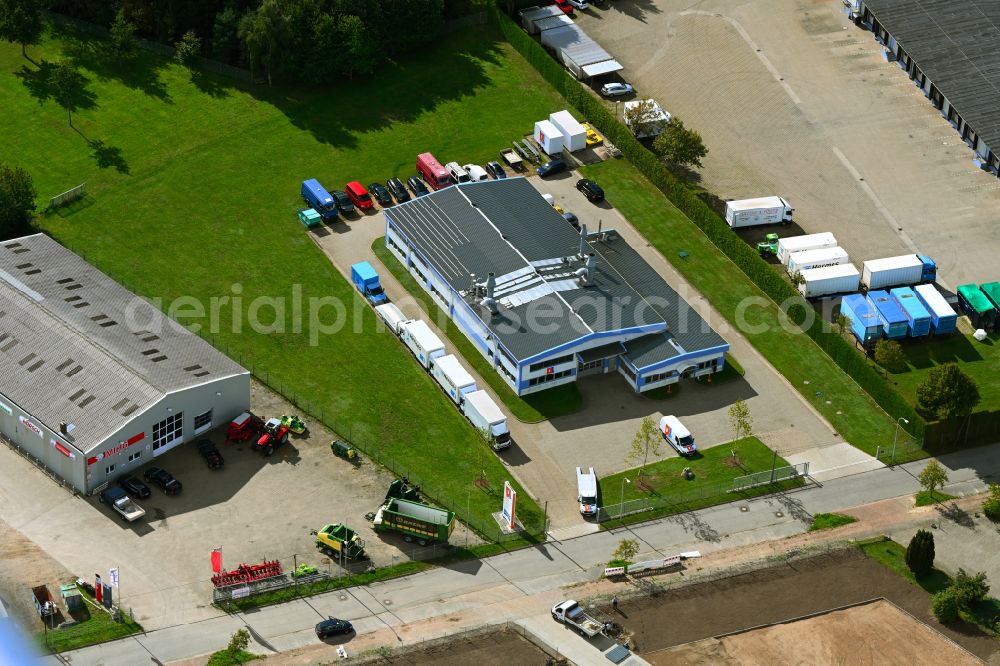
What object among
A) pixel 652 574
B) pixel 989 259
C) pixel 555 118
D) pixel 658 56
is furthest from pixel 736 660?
pixel 658 56

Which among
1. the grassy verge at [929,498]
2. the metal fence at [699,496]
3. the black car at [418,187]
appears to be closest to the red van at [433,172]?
the black car at [418,187]

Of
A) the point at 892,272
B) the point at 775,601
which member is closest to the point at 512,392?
the point at 775,601

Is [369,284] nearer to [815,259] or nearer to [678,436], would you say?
[678,436]

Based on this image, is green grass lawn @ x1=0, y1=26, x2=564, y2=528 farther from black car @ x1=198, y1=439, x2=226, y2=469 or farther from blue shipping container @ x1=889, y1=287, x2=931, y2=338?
blue shipping container @ x1=889, y1=287, x2=931, y2=338

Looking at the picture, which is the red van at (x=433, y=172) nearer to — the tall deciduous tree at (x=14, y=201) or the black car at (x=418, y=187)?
the black car at (x=418, y=187)

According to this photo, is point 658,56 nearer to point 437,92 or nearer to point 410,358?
point 437,92
